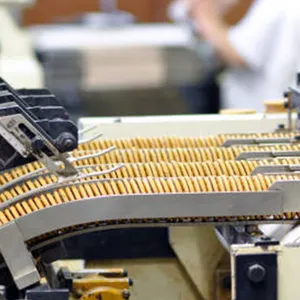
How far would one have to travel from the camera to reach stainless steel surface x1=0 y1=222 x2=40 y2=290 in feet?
3.08

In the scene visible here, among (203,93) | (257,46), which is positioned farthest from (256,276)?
(203,93)

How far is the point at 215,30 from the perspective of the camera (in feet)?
10.7

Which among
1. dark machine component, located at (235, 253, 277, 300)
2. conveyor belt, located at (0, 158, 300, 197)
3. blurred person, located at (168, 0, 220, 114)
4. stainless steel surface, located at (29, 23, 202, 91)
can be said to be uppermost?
conveyor belt, located at (0, 158, 300, 197)

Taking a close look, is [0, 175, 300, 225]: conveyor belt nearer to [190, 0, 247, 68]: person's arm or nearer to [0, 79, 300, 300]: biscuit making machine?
[0, 79, 300, 300]: biscuit making machine

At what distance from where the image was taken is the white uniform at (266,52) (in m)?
2.85

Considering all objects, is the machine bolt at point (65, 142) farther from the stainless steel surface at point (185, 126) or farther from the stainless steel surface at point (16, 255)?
the stainless steel surface at point (185, 126)

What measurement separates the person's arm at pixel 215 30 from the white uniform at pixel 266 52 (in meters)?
0.03

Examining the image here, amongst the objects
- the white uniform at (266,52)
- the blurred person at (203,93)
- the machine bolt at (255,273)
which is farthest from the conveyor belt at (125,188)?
the blurred person at (203,93)

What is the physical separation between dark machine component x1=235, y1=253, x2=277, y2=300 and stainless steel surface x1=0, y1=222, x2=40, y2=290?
0.20m

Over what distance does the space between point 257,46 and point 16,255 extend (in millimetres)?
2154

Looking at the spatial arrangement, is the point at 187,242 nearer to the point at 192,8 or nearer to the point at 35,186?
the point at 35,186

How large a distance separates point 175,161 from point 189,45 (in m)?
2.94

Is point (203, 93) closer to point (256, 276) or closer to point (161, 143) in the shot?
point (161, 143)

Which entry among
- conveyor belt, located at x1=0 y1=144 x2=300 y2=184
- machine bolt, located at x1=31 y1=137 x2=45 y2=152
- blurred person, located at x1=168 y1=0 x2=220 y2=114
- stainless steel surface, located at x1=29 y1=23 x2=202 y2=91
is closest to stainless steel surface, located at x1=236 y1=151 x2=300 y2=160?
conveyor belt, located at x1=0 y1=144 x2=300 y2=184
